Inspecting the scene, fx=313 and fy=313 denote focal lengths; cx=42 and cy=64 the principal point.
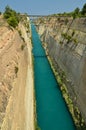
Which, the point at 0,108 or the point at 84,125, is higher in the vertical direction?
the point at 0,108

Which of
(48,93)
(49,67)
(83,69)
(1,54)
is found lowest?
(49,67)

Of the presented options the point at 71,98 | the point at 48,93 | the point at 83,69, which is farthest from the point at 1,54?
the point at 48,93

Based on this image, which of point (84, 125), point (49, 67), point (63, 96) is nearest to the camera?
point (84, 125)

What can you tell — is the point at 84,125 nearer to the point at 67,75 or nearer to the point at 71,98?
the point at 71,98

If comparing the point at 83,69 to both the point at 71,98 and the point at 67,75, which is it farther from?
the point at 67,75

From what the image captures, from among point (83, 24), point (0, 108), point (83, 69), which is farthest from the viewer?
point (83, 24)

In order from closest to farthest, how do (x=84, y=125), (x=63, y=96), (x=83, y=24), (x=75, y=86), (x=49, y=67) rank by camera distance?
1. (x=84, y=125)
2. (x=75, y=86)
3. (x=63, y=96)
4. (x=83, y=24)
5. (x=49, y=67)

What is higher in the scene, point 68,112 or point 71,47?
point 71,47

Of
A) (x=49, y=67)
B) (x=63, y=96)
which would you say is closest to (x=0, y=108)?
(x=63, y=96)

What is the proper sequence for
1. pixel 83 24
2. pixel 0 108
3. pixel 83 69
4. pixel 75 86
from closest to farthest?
pixel 0 108, pixel 83 69, pixel 75 86, pixel 83 24

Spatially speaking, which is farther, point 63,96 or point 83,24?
point 83,24
